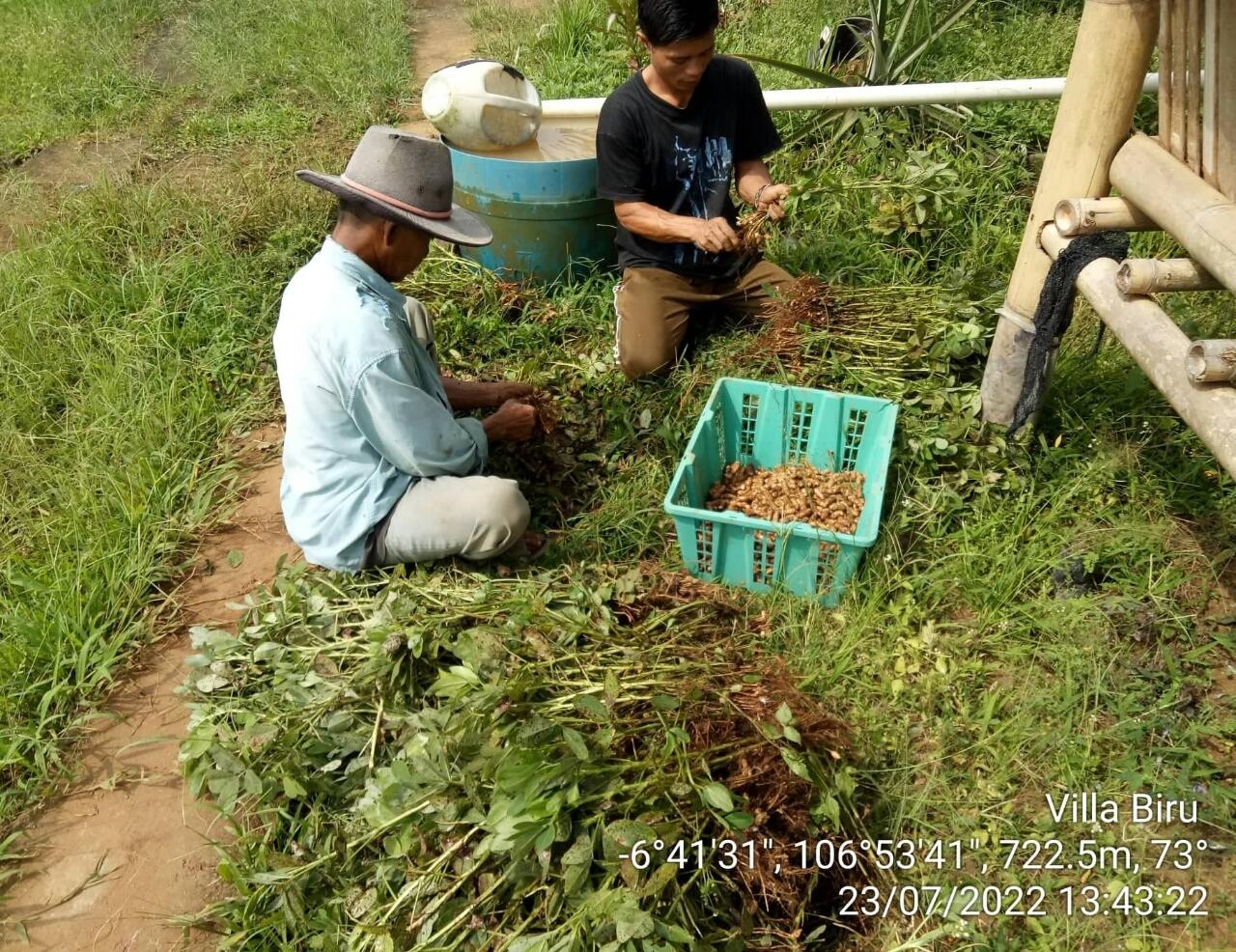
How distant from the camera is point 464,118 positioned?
3.66 meters

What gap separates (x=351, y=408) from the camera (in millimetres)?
2357

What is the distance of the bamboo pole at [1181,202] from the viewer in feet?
6.32

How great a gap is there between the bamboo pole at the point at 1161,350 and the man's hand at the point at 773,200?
0.95m

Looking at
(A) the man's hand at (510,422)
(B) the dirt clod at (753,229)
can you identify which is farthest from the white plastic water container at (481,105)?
(A) the man's hand at (510,422)

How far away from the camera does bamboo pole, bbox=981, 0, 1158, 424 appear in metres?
2.26

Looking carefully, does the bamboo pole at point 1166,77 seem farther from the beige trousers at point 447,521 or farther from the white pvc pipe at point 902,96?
the beige trousers at point 447,521

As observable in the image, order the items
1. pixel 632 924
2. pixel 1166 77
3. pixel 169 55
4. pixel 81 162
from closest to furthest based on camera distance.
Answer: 1. pixel 632 924
2. pixel 1166 77
3. pixel 81 162
4. pixel 169 55

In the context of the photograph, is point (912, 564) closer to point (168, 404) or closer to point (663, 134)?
point (663, 134)

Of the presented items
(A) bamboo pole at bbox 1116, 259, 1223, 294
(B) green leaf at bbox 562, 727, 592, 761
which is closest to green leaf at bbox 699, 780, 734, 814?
(B) green leaf at bbox 562, 727, 592, 761

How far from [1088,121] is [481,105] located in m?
2.26

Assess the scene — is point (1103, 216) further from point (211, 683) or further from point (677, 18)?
point (211, 683)

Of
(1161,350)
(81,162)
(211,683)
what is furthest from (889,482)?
(81,162)

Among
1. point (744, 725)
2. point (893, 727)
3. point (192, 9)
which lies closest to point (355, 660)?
point (744, 725)

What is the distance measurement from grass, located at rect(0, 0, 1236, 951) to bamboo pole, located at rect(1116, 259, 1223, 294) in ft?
2.61
